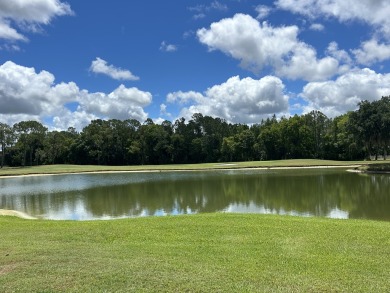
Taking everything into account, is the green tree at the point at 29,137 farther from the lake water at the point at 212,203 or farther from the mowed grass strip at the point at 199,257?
the mowed grass strip at the point at 199,257

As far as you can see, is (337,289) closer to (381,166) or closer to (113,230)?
(113,230)

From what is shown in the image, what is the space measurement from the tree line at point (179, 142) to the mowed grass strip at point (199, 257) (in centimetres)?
7682

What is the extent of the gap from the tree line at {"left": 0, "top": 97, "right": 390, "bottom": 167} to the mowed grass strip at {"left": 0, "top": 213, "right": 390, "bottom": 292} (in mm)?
76817

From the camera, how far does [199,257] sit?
8.12m

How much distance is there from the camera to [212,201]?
2373 centimetres

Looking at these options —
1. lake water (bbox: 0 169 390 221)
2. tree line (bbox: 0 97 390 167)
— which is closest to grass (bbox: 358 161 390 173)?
lake water (bbox: 0 169 390 221)

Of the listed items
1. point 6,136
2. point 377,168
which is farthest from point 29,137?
point 377,168

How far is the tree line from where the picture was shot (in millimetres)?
88225

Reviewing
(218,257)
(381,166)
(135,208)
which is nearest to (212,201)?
(135,208)

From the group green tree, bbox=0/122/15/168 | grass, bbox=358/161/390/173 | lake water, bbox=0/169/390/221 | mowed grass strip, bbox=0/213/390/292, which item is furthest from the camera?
green tree, bbox=0/122/15/168

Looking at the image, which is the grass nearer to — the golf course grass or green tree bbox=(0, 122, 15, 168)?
the golf course grass

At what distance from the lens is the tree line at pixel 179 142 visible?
88225mm

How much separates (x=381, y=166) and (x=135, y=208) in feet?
117

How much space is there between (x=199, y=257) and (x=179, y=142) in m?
92.7
